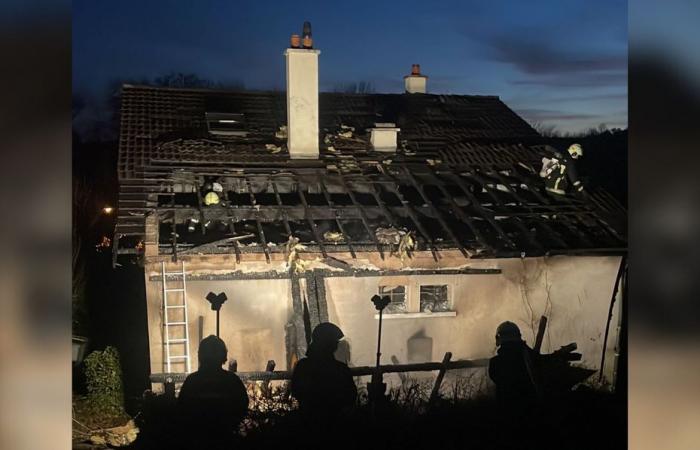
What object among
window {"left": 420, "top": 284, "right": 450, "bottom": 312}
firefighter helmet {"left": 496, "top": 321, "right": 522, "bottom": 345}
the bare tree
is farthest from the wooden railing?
the bare tree

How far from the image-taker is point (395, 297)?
336 cm

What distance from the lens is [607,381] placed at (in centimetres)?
353

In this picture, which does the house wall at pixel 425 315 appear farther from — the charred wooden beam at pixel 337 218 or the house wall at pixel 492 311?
the charred wooden beam at pixel 337 218

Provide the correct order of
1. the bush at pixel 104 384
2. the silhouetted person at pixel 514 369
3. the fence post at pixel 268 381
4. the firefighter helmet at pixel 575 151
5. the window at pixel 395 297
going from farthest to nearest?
the firefighter helmet at pixel 575 151
the silhouetted person at pixel 514 369
the window at pixel 395 297
the fence post at pixel 268 381
the bush at pixel 104 384

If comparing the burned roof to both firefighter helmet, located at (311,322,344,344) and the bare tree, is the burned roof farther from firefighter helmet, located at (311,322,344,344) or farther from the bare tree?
firefighter helmet, located at (311,322,344,344)

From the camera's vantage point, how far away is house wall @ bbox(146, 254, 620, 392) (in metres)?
3.23

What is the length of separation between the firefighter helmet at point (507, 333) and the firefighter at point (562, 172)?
741 mm

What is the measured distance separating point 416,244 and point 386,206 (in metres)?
0.24

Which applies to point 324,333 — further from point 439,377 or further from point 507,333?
point 507,333

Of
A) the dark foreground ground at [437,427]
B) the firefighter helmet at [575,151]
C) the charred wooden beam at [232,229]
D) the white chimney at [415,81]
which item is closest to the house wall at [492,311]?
the dark foreground ground at [437,427]

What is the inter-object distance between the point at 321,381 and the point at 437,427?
0.62m

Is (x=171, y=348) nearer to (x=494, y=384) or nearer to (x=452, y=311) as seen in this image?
(x=452, y=311)

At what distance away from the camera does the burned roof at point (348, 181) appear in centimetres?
330
